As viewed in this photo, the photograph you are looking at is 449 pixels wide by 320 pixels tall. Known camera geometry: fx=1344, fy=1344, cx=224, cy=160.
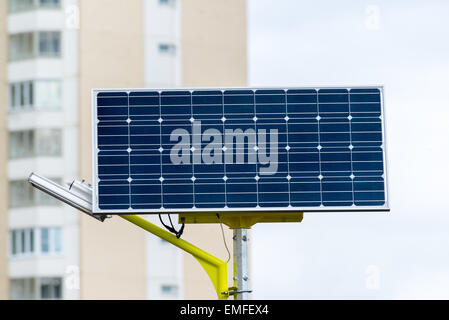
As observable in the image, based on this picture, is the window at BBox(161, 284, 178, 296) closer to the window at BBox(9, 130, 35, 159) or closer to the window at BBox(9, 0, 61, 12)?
the window at BBox(9, 130, 35, 159)

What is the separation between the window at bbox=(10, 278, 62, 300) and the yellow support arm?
1790 inches

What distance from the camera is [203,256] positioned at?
78.8ft

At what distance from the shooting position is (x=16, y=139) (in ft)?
233

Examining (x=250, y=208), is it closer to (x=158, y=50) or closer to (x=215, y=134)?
(x=215, y=134)

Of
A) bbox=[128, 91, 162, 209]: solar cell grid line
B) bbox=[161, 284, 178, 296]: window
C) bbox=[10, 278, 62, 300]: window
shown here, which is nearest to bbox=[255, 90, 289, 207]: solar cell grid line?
bbox=[128, 91, 162, 209]: solar cell grid line

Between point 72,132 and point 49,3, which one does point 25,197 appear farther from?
point 49,3

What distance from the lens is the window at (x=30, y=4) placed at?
231 ft

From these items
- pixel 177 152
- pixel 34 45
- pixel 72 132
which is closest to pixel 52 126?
pixel 72 132

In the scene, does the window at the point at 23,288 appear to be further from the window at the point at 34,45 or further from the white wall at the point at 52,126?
the window at the point at 34,45

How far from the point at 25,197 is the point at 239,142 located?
156 feet

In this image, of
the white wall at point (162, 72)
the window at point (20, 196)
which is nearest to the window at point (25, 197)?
the window at point (20, 196)

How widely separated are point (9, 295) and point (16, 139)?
8.21 m

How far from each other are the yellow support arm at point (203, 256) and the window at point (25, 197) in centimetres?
4653
